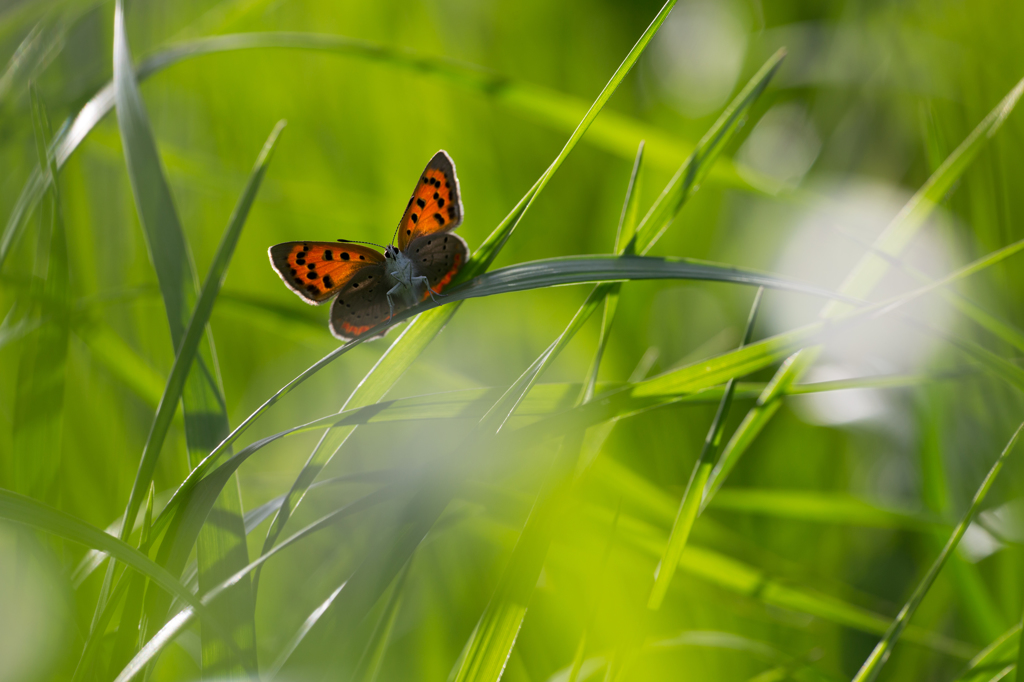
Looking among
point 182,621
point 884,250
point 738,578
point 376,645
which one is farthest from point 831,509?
point 182,621

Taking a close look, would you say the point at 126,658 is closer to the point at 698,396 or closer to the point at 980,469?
the point at 698,396

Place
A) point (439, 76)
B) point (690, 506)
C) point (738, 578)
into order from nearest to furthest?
point (690, 506), point (738, 578), point (439, 76)

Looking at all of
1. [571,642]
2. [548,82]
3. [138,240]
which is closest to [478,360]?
[571,642]

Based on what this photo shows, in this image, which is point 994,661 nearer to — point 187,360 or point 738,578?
point 738,578

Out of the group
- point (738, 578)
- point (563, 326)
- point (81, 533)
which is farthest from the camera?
point (563, 326)

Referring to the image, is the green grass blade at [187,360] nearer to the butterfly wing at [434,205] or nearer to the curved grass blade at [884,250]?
the butterfly wing at [434,205]

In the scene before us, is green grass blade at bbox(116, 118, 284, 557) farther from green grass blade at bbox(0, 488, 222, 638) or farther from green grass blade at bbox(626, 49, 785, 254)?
green grass blade at bbox(626, 49, 785, 254)
